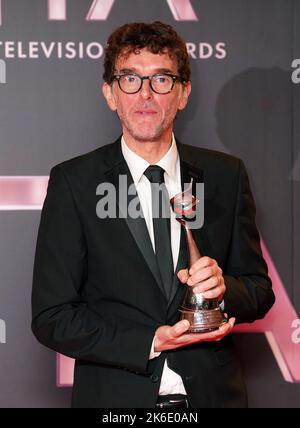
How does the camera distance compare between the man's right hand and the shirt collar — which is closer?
the man's right hand

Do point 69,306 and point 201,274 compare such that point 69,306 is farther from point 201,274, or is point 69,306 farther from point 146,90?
point 146,90

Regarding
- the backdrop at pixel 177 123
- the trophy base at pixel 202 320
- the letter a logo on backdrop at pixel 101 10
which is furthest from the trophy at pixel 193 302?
the letter a logo on backdrop at pixel 101 10

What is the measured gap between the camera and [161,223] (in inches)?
Result: 68.6

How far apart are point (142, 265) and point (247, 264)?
1.03 feet

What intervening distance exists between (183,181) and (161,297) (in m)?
0.33

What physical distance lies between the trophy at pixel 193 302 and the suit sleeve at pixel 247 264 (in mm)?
183

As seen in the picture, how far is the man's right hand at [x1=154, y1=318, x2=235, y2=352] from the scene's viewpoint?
1516mm

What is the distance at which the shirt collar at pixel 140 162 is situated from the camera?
71.3 inches

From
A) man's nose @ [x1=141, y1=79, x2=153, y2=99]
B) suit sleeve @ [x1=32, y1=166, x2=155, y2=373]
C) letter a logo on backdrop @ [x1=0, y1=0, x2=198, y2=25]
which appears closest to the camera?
suit sleeve @ [x1=32, y1=166, x2=155, y2=373]

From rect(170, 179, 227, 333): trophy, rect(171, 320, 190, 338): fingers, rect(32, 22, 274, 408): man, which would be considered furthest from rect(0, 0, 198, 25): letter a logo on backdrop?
rect(171, 320, 190, 338): fingers

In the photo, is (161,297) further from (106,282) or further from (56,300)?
(56,300)

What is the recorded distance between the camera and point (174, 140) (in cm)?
190

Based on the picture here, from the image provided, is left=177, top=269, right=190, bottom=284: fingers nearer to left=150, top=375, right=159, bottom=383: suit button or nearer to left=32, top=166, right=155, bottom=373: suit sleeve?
left=32, top=166, right=155, bottom=373: suit sleeve

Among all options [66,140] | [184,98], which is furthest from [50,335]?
[66,140]
